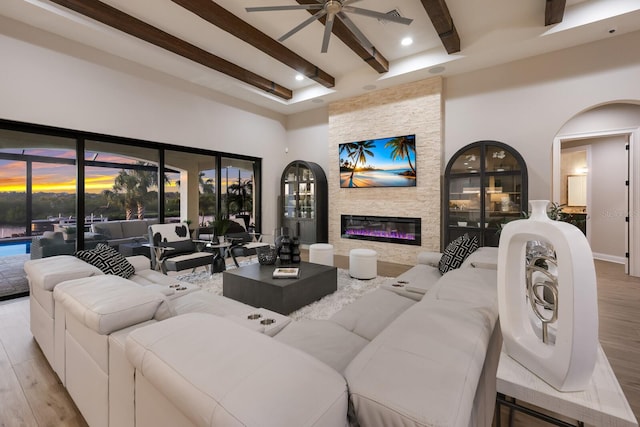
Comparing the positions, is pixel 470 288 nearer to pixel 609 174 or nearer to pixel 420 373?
pixel 420 373

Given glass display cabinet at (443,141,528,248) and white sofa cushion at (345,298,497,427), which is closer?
white sofa cushion at (345,298,497,427)

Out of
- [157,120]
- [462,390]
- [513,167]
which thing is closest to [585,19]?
[513,167]

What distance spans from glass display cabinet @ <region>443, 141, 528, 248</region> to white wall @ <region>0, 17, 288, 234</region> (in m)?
4.35

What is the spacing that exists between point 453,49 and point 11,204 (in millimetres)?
6507

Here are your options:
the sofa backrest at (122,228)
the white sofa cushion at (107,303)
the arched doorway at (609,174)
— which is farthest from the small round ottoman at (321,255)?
the arched doorway at (609,174)

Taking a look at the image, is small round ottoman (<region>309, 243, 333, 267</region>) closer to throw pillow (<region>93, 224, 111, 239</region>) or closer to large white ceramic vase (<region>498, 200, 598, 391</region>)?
throw pillow (<region>93, 224, 111, 239</region>)

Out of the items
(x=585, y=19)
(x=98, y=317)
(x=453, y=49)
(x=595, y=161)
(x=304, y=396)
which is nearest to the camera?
(x=304, y=396)

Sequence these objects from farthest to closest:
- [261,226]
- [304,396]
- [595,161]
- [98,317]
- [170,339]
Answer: [261,226] < [595,161] < [98,317] < [170,339] < [304,396]

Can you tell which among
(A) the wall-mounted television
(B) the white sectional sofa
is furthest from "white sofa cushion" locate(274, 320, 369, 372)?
(A) the wall-mounted television

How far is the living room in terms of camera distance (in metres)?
3.82

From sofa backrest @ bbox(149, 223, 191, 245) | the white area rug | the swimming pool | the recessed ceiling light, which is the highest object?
the recessed ceiling light

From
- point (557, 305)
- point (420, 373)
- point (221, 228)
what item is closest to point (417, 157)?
point (221, 228)

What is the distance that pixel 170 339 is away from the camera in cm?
95

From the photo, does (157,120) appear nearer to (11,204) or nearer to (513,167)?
(11,204)
